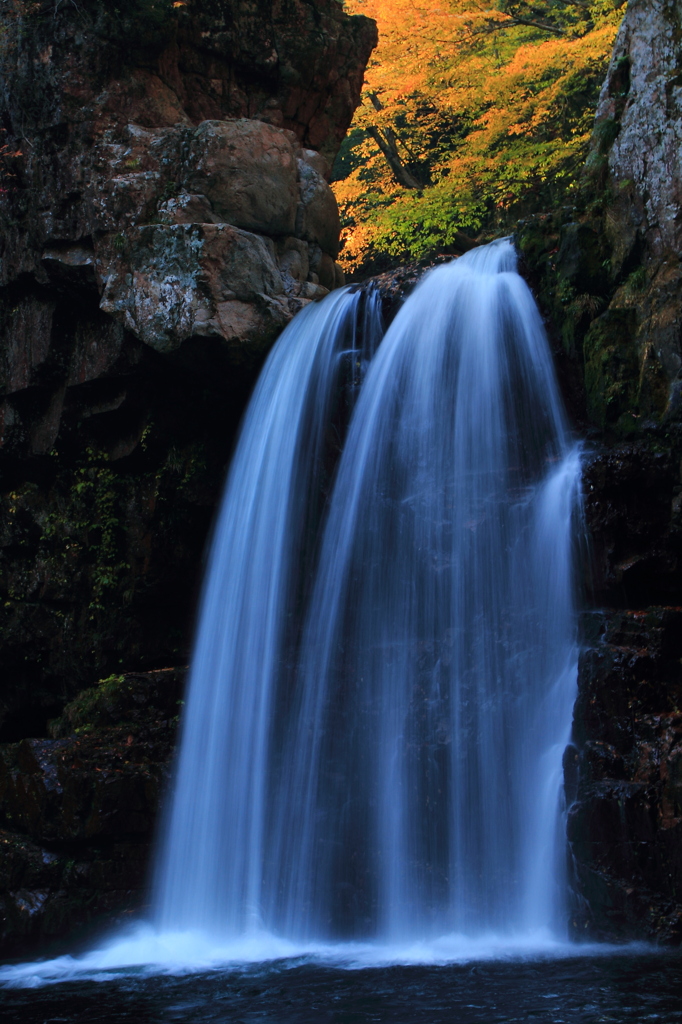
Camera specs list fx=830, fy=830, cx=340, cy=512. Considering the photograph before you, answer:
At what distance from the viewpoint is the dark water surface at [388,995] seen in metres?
4.32

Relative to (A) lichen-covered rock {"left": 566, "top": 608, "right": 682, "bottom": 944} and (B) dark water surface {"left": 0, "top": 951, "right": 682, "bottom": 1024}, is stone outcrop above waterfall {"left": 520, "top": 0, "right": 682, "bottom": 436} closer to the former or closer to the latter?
(A) lichen-covered rock {"left": 566, "top": 608, "right": 682, "bottom": 944}

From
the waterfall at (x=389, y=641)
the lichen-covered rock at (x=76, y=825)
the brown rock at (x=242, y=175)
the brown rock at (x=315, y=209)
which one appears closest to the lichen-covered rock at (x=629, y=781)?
the waterfall at (x=389, y=641)

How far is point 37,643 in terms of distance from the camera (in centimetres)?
1004

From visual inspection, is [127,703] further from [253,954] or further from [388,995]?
[388,995]

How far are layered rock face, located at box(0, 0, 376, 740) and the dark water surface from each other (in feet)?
15.5

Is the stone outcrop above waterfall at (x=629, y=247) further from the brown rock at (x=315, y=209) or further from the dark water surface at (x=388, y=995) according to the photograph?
the dark water surface at (x=388, y=995)

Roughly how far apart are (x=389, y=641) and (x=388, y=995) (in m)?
3.05

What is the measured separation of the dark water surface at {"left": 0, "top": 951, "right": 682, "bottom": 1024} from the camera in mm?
4324

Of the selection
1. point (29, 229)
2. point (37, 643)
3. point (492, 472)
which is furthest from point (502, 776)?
point (29, 229)

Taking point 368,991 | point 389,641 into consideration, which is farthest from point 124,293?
point 368,991

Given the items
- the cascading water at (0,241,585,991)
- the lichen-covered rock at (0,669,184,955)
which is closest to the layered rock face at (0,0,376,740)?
the cascading water at (0,241,585,991)

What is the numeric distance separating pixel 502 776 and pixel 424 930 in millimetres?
1260

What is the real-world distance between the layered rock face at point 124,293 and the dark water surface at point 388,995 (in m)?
4.72

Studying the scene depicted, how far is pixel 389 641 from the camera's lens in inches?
291
